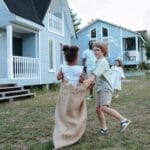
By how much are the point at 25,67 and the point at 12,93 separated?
11.6 feet

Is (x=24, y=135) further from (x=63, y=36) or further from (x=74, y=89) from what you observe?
(x=63, y=36)

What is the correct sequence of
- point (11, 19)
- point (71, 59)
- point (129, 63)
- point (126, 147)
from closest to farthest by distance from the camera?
point (126, 147) < point (71, 59) < point (11, 19) < point (129, 63)

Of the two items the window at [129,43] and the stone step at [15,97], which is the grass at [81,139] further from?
the window at [129,43]

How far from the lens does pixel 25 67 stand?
16.8m

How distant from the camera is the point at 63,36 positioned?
23.3m

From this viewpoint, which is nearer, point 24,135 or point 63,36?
point 24,135

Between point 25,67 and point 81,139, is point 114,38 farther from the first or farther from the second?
point 81,139

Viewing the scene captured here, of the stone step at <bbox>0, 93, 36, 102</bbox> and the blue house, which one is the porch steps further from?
the blue house

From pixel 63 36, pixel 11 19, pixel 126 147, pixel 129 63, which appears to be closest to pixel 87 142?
pixel 126 147

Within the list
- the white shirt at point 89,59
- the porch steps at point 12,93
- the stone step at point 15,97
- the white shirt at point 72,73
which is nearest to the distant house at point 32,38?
the porch steps at point 12,93

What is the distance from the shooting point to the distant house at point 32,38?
15609 mm

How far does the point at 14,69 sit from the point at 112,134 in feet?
33.8

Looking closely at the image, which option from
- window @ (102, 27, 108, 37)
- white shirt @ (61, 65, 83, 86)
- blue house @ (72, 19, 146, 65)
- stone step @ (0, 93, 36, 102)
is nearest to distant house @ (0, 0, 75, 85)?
stone step @ (0, 93, 36, 102)

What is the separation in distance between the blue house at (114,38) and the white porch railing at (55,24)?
2002cm
